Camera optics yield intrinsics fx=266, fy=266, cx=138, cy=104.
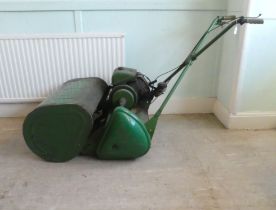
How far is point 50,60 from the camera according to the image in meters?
2.39

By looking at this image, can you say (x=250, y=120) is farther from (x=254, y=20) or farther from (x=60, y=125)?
(x=60, y=125)

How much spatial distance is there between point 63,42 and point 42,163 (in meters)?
1.06

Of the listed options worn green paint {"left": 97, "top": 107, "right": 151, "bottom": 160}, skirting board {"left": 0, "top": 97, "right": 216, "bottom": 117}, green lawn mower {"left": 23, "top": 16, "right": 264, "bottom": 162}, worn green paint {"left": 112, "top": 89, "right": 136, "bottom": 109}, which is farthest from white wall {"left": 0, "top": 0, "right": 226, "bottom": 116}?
worn green paint {"left": 97, "top": 107, "right": 151, "bottom": 160}

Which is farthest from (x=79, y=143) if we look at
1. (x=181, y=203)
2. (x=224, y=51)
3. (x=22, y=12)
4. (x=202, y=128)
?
(x=224, y=51)

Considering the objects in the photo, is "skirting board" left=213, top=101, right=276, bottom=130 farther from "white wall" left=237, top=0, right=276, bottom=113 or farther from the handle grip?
the handle grip

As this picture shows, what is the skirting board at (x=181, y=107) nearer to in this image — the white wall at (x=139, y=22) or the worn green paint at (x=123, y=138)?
the white wall at (x=139, y=22)

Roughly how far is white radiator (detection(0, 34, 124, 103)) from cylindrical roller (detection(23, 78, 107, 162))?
535 millimetres

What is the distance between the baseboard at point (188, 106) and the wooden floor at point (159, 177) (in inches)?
18.8

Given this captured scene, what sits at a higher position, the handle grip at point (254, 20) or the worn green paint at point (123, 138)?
the handle grip at point (254, 20)

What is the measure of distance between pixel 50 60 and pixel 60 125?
0.85 m

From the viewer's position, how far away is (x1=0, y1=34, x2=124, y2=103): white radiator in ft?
7.65

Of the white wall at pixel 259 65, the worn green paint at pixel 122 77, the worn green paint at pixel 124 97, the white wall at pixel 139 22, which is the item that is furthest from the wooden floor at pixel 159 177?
the white wall at pixel 139 22

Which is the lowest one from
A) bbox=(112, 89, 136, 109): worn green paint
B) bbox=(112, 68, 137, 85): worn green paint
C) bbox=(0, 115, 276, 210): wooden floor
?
bbox=(0, 115, 276, 210): wooden floor

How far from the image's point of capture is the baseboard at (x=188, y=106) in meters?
2.71
